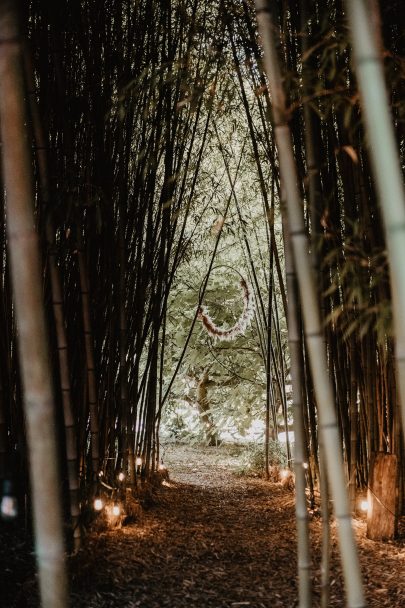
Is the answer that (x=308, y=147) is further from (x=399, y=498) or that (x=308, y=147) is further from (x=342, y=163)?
(x=399, y=498)

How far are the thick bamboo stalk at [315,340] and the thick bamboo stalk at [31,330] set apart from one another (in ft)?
1.43

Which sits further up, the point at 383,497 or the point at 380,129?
the point at 380,129

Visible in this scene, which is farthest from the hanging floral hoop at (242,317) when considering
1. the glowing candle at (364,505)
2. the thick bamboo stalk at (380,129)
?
the thick bamboo stalk at (380,129)

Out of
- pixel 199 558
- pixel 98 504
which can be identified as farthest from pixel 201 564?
pixel 98 504

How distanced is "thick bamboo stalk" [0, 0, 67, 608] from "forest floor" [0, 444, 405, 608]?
1178 mm

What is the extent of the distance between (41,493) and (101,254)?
181 centimetres

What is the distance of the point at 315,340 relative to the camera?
960mm

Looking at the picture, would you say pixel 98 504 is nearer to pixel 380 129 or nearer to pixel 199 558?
pixel 199 558

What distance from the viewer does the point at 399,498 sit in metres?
2.74

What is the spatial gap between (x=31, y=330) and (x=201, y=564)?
73.1 inches

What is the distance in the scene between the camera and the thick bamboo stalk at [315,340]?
90 centimetres

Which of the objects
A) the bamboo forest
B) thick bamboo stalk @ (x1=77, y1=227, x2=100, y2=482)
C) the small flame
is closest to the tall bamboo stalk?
the bamboo forest

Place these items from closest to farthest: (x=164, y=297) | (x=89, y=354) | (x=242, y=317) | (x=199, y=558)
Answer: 1. (x=89, y=354)
2. (x=199, y=558)
3. (x=164, y=297)
4. (x=242, y=317)

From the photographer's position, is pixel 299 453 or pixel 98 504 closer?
pixel 299 453
